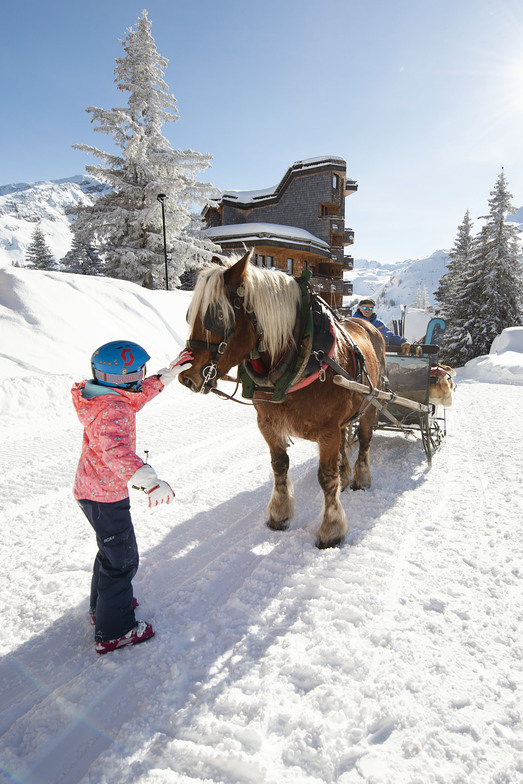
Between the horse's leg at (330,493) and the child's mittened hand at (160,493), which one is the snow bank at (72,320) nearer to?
the horse's leg at (330,493)

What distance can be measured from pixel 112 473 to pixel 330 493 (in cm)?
183

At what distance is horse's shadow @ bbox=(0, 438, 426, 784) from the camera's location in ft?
5.47

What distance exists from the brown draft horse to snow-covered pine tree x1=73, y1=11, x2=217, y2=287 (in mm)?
14695

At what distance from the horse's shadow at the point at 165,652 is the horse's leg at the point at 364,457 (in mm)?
976

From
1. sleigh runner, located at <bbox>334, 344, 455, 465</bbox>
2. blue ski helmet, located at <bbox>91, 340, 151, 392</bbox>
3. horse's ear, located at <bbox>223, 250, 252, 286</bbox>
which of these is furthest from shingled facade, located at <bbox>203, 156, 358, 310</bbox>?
blue ski helmet, located at <bbox>91, 340, 151, 392</bbox>

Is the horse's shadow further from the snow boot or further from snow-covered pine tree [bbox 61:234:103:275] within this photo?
snow-covered pine tree [bbox 61:234:103:275]

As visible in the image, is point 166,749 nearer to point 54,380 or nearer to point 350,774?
point 350,774

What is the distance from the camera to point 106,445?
76.3 inches

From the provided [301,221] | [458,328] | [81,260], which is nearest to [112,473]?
[458,328]

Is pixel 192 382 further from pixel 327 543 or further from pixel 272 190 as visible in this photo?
pixel 272 190

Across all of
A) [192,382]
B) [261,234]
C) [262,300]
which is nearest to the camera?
[192,382]

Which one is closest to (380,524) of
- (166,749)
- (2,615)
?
(166,749)

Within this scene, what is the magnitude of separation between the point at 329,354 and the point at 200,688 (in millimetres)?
2204

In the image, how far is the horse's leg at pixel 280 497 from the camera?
3.37m
